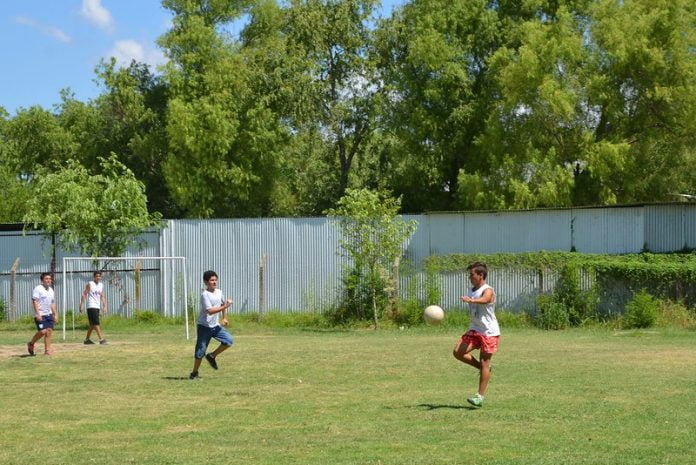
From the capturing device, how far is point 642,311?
2827 cm

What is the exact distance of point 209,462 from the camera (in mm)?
9938

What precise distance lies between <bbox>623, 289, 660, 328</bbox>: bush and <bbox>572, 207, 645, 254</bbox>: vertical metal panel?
3.27 metres

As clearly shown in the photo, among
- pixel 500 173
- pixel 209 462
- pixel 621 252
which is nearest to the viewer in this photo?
pixel 209 462

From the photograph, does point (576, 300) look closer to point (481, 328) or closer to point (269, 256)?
point (269, 256)

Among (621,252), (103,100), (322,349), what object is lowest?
(322,349)

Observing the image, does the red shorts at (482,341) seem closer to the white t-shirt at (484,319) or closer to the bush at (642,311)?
the white t-shirt at (484,319)

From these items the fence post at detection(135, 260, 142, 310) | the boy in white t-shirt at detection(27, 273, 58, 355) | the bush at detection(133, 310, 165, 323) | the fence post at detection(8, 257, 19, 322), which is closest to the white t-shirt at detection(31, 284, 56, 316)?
the boy in white t-shirt at detection(27, 273, 58, 355)

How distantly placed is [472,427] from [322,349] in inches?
441

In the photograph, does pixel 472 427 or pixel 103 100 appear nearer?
pixel 472 427

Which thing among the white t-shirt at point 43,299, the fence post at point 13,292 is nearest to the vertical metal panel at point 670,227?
the white t-shirt at point 43,299

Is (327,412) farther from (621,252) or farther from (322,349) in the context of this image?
(621,252)

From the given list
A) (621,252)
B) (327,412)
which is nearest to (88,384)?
(327,412)

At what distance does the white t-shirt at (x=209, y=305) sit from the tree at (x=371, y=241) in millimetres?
12584

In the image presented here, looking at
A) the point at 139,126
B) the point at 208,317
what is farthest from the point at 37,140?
the point at 208,317
